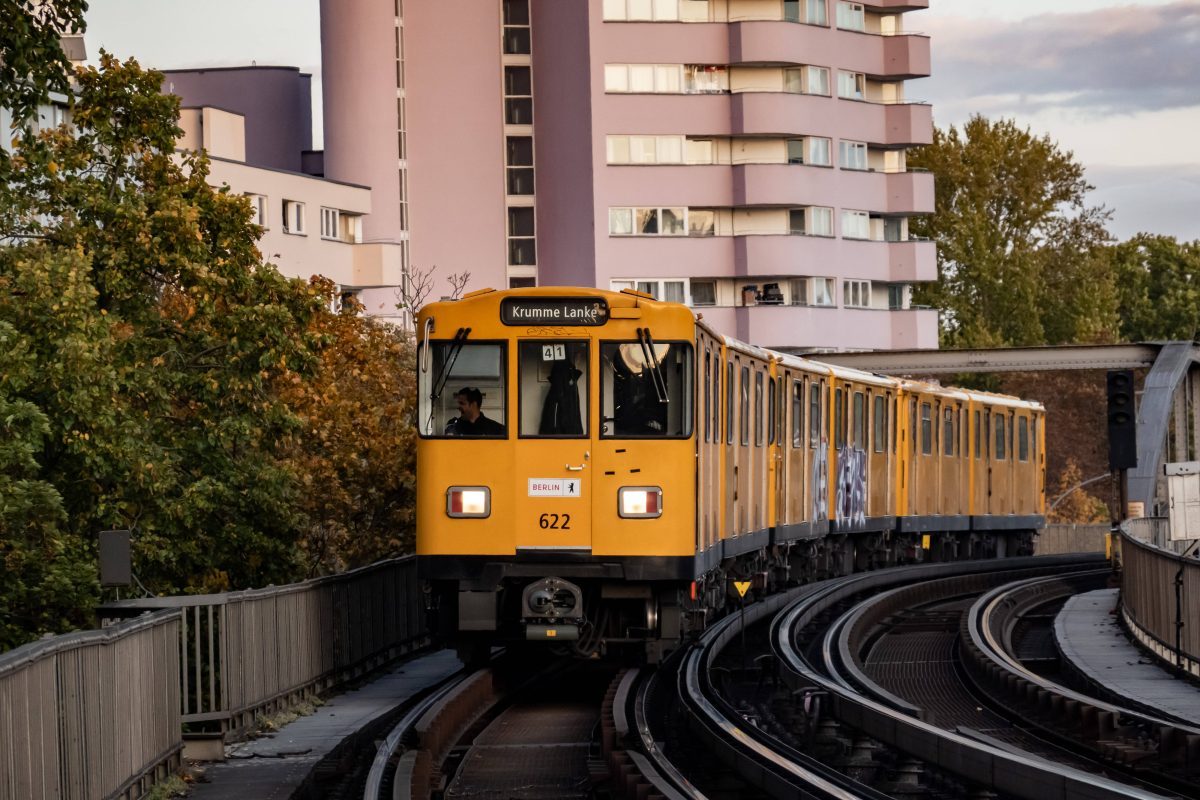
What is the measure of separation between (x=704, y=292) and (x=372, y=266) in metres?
12.2

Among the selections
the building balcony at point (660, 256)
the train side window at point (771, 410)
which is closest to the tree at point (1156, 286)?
the building balcony at point (660, 256)

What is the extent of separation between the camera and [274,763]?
14945mm

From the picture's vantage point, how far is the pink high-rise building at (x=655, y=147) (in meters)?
78.5

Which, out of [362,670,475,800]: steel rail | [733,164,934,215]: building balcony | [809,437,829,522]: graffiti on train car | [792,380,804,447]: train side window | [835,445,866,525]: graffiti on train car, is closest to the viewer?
[362,670,475,800]: steel rail

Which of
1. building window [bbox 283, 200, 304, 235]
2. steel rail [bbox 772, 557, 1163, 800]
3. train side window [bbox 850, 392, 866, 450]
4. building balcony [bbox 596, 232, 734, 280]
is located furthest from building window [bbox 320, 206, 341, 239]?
steel rail [bbox 772, 557, 1163, 800]

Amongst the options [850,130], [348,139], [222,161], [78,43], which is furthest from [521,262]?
[78,43]

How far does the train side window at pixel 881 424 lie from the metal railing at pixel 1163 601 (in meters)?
8.56

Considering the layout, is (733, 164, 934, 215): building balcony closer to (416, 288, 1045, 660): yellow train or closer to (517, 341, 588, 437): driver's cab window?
(416, 288, 1045, 660): yellow train

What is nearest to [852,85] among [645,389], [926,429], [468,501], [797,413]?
[926,429]

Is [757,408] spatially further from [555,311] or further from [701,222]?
[701,222]

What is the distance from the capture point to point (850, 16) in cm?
8231

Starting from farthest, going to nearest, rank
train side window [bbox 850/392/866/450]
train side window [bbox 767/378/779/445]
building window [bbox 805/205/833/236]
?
building window [bbox 805/205/833/236] < train side window [bbox 850/392/866/450] < train side window [bbox 767/378/779/445]

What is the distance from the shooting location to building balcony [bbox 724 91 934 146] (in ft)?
259

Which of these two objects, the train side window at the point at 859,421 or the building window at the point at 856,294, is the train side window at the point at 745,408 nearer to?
the train side window at the point at 859,421
